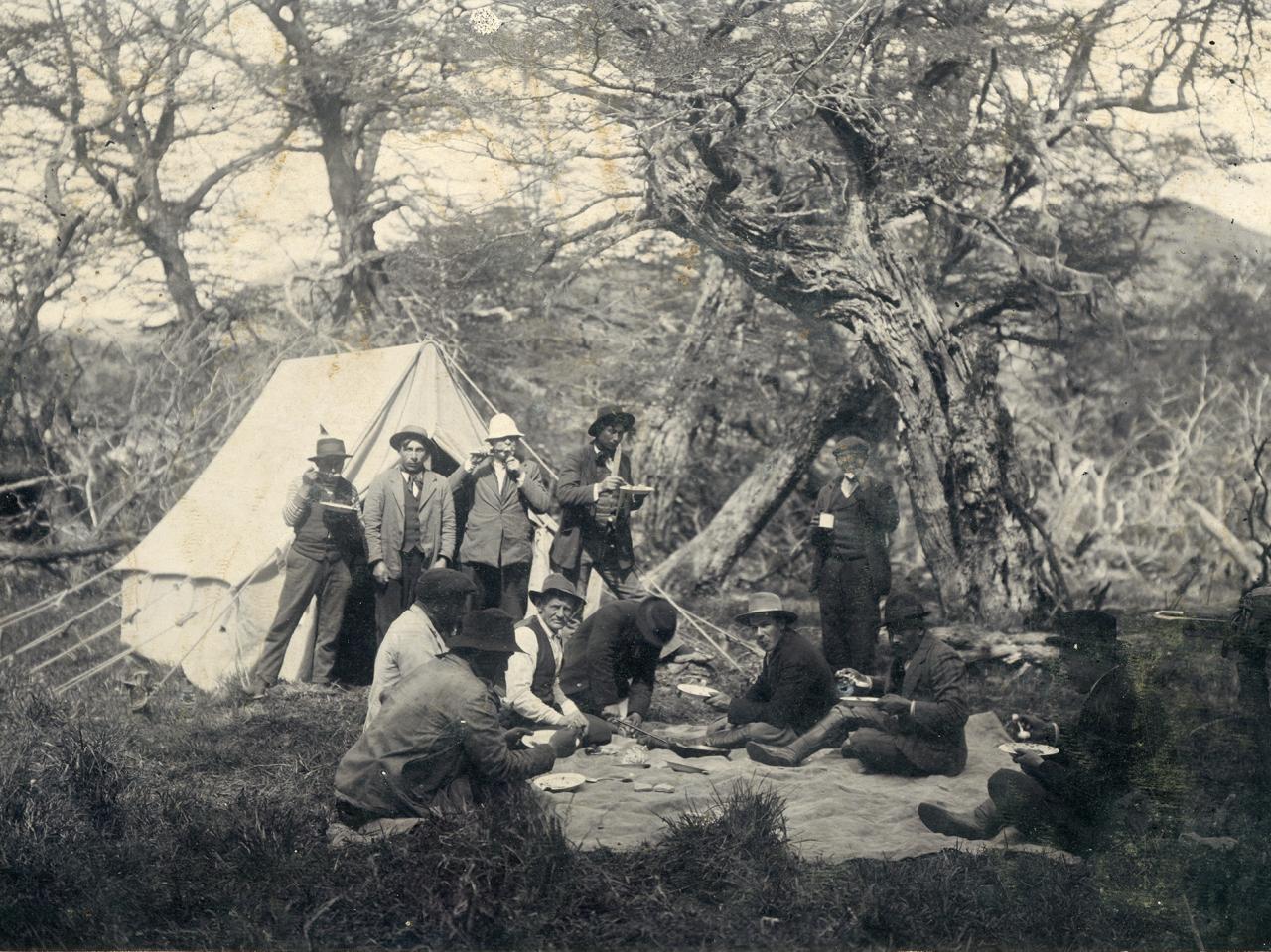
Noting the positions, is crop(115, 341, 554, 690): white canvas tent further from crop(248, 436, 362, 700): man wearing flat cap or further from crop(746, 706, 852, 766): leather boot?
crop(746, 706, 852, 766): leather boot

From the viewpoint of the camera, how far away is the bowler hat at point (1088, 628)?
17.4 ft

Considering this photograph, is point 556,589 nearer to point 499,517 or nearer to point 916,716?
point 499,517

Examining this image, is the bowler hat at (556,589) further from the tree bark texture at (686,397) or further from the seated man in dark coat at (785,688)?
the tree bark texture at (686,397)

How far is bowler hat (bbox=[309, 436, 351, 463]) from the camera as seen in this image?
6.18 meters

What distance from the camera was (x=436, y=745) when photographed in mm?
3953

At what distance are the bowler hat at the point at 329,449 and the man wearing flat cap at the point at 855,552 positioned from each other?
9.66ft

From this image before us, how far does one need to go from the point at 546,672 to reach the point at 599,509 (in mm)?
1192

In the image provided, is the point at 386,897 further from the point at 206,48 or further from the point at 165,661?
the point at 206,48

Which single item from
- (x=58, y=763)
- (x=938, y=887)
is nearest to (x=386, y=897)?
(x=58, y=763)

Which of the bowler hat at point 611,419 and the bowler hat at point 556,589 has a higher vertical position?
the bowler hat at point 611,419

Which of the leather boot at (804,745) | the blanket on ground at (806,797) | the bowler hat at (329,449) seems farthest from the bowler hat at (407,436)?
the leather boot at (804,745)

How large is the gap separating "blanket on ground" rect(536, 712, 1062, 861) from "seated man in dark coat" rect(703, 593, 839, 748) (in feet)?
0.51

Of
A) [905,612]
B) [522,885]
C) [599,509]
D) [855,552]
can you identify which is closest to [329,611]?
[599,509]

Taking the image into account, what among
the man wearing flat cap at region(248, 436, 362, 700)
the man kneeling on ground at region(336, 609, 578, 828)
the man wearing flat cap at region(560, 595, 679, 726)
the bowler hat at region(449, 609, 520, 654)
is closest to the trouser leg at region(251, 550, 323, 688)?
the man wearing flat cap at region(248, 436, 362, 700)
